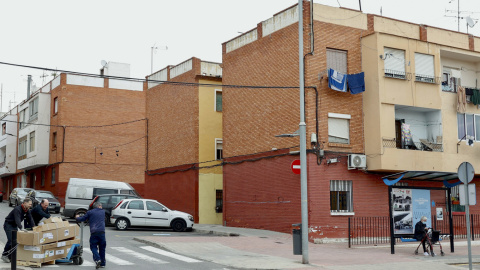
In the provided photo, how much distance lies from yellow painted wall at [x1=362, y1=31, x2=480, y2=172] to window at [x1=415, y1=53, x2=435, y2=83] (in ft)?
0.68

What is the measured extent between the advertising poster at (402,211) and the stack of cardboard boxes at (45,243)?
417 inches

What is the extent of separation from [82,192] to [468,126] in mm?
19799

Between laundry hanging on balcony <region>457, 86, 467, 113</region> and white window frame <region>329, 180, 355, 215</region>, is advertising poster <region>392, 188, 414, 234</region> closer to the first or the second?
white window frame <region>329, 180, 355, 215</region>

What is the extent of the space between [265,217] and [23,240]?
13.5 meters

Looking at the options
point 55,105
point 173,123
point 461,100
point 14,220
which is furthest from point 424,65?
point 55,105

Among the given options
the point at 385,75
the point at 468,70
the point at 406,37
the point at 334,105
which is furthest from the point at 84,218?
the point at 468,70

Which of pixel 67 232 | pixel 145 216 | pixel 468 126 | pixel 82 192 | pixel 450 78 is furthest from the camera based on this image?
pixel 82 192

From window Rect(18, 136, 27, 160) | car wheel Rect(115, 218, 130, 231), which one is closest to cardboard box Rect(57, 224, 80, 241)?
car wheel Rect(115, 218, 130, 231)

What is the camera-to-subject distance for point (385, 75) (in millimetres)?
23969

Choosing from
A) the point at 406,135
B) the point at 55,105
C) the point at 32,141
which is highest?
the point at 55,105

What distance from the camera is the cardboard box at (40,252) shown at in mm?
13438

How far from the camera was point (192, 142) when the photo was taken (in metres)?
31.6

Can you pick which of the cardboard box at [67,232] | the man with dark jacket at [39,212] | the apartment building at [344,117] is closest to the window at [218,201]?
the apartment building at [344,117]

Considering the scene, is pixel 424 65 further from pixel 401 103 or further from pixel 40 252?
pixel 40 252
